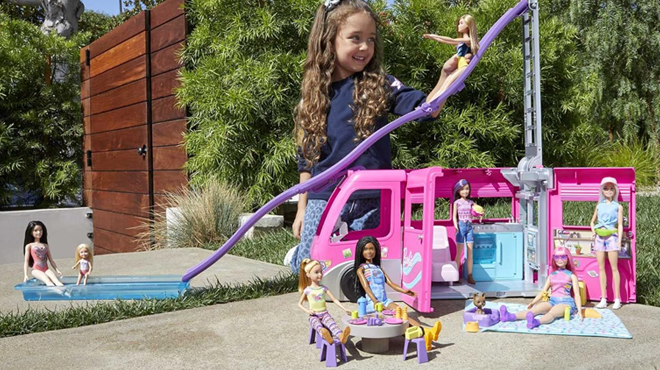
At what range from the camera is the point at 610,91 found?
13.4m

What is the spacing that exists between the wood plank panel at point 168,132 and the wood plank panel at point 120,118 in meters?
0.35

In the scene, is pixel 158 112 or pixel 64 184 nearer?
pixel 158 112

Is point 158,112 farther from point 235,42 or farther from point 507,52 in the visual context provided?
point 507,52

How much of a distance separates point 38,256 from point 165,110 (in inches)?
194

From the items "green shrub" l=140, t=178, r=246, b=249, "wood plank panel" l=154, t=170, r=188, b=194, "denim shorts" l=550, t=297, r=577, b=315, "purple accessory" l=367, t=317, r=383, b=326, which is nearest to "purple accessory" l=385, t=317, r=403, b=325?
"purple accessory" l=367, t=317, r=383, b=326

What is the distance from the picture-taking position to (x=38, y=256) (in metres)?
3.94

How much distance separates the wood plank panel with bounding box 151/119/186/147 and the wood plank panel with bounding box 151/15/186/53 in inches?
42.5

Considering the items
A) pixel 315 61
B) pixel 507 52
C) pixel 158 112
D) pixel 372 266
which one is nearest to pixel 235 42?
pixel 158 112

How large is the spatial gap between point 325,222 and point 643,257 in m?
2.64

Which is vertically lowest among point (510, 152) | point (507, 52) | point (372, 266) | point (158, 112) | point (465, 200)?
point (372, 266)

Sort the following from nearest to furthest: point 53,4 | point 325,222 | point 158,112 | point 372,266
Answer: point 372,266
point 325,222
point 158,112
point 53,4

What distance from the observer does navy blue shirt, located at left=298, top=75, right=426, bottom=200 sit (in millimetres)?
3621

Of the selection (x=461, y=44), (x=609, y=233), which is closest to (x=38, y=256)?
(x=461, y=44)

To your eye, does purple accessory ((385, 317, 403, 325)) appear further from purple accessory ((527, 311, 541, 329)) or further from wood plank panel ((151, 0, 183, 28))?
wood plank panel ((151, 0, 183, 28))
